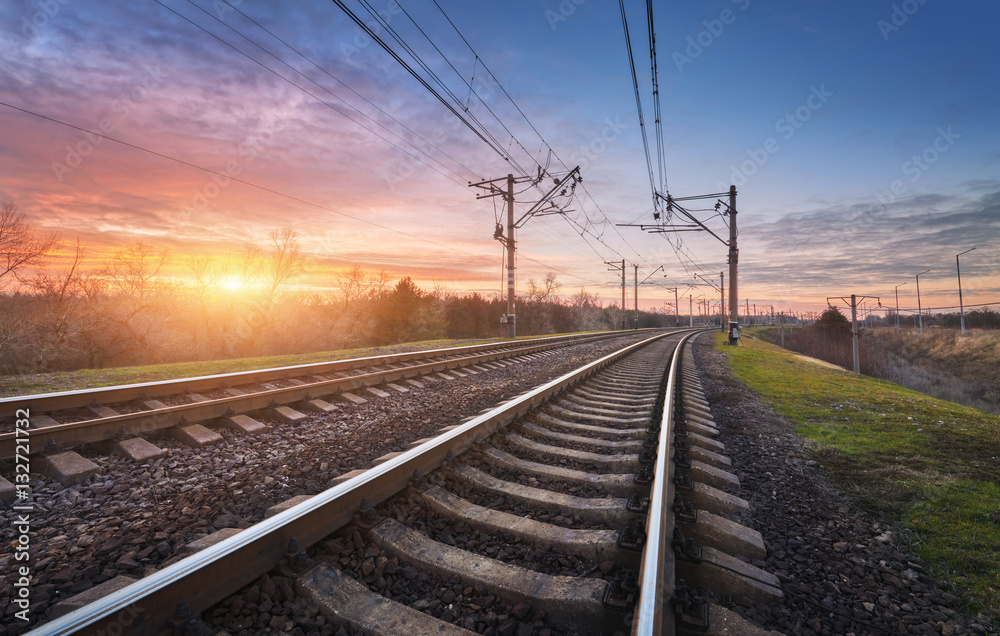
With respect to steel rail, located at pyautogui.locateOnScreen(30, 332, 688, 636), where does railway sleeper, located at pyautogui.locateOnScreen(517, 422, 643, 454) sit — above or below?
below

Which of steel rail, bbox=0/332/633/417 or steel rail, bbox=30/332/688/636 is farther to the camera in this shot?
steel rail, bbox=0/332/633/417

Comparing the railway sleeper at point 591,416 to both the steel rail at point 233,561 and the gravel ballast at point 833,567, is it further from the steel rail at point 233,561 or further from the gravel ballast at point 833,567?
the steel rail at point 233,561

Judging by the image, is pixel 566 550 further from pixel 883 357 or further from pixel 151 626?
pixel 883 357

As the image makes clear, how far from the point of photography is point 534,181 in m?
23.5

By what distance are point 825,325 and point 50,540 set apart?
76649 millimetres

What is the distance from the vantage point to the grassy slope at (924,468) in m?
2.70

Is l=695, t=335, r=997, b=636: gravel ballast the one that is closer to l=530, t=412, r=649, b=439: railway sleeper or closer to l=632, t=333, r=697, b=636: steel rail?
l=632, t=333, r=697, b=636: steel rail

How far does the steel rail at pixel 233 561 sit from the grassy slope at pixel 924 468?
10.9ft

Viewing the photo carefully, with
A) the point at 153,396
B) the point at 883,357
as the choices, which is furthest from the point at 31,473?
the point at 883,357

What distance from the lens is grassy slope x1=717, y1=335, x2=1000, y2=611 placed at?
270cm

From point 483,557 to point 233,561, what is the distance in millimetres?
1162

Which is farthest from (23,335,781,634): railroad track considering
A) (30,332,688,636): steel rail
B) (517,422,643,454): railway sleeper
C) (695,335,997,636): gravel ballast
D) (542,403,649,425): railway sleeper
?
(542,403,649,425): railway sleeper

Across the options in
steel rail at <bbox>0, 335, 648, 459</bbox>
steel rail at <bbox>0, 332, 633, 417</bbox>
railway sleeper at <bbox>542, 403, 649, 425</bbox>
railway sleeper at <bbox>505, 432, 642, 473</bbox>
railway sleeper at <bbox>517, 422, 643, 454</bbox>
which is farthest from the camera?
railway sleeper at <bbox>542, 403, 649, 425</bbox>

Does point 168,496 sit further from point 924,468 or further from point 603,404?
point 924,468
